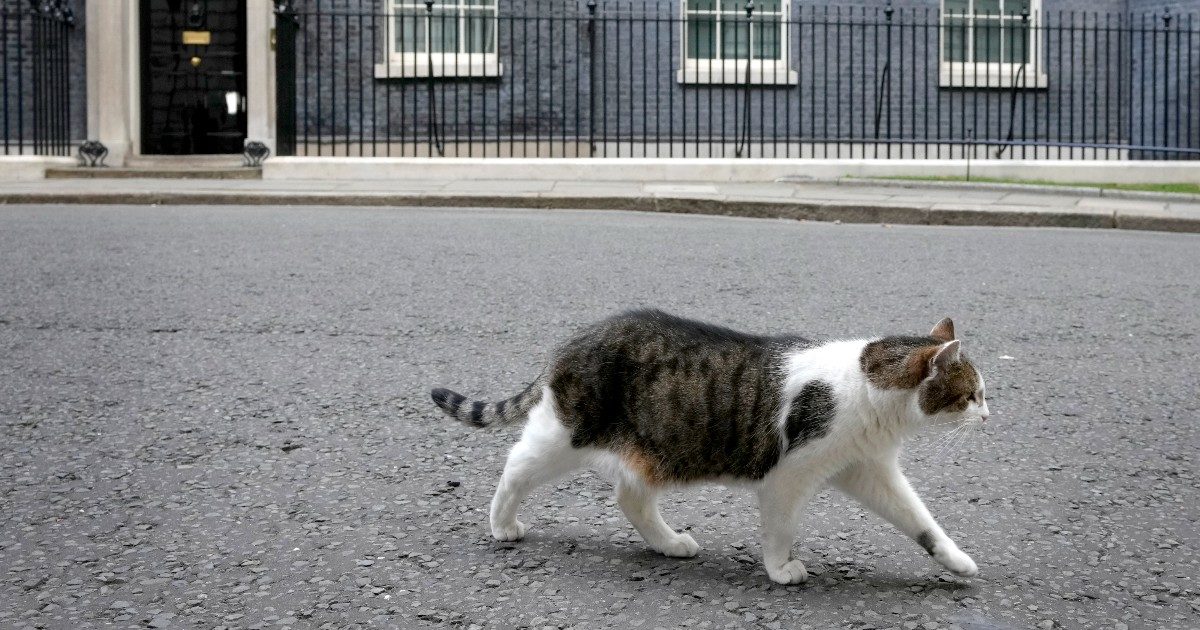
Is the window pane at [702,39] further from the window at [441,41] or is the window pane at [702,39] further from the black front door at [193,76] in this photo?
the black front door at [193,76]

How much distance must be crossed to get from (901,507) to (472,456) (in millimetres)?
1646

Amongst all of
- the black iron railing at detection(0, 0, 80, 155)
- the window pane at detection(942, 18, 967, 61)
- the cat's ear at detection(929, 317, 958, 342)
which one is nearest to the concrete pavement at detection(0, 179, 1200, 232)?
the black iron railing at detection(0, 0, 80, 155)

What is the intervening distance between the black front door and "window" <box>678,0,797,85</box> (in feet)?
20.9

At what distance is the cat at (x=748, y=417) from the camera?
327 cm

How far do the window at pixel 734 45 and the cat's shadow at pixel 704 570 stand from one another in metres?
17.0

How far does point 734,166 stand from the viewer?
17.6m

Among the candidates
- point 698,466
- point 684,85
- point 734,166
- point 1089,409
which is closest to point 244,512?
point 698,466

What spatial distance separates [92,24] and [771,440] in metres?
18.2

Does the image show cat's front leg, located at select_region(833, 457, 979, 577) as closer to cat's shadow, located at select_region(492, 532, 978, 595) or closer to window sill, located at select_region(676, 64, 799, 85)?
cat's shadow, located at select_region(492, 532, 978, 595)

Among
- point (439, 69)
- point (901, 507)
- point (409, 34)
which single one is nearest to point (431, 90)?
point (439, 69)

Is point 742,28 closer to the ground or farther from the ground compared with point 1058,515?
farther from the ground

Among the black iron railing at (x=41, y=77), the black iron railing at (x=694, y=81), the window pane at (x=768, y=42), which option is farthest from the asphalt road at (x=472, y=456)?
the window pane at (x=768, y=42)

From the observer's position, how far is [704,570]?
3.52 meters

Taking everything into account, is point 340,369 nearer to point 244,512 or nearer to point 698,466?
point 244,512
